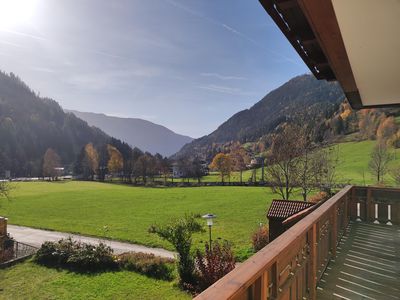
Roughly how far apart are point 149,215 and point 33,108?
148499 mm

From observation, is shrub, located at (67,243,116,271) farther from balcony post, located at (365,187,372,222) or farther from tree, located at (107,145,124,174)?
tree, located at (107,145,124,174)

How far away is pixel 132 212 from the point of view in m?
33.9

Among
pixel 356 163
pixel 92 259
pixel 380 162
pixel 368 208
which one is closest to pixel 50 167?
pixel 356 163

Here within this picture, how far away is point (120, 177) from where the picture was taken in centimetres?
8694

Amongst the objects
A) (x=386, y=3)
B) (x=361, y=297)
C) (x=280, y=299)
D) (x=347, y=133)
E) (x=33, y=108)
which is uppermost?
(x=33, y=108)

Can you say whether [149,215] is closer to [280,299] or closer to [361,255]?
[361,255]

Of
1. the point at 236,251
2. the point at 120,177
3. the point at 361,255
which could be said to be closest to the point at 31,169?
the point at 120,177

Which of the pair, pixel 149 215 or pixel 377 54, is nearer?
pixel 377 54

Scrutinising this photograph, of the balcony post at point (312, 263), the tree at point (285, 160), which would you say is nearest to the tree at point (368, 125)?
the tree at point (285, 160)

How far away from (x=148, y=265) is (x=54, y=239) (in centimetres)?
1087

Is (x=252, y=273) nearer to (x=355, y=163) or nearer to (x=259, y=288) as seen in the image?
(x=259, y=288)

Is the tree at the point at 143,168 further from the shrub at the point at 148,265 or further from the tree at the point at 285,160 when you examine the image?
the shrub at the point at 148,265

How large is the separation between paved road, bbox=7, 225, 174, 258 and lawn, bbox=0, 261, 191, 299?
3.78 m

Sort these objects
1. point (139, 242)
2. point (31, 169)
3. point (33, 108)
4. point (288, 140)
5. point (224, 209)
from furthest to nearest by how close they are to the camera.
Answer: point (33, 108) → point (31, 169) → point (224, 209) → point (288, 140) → point (139, 242)
